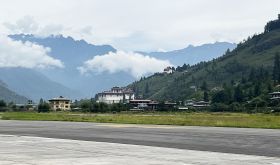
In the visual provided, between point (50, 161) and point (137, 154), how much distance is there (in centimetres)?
487

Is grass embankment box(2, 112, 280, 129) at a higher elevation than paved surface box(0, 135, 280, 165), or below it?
higher

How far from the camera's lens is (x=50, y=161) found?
20.0 meters

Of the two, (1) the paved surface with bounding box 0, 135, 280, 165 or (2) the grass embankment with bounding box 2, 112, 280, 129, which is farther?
(2) the grass embankment with bounding box 2, 112, 280, 129

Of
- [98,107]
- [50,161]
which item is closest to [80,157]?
[50,161]

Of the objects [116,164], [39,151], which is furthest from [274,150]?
[39,151]

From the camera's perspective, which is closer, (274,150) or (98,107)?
(274,150)

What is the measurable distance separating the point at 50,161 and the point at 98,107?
169859 mm

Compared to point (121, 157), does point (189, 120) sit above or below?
above

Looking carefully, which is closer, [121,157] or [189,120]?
[121,157]

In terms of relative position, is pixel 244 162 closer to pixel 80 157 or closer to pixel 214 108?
pixel 80 157

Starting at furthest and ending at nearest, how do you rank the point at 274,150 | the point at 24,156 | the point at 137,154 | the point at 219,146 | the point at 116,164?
1. the point at 219,146
2. the point at 274,150
3. the point at 137,154
4. the point at 24,156
5. the point at 116,164

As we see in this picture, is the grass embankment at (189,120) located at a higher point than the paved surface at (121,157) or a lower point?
higher

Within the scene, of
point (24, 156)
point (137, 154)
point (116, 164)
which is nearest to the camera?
point (116, 164)

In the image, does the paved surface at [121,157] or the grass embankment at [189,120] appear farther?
the grass embankment at [189,120]
